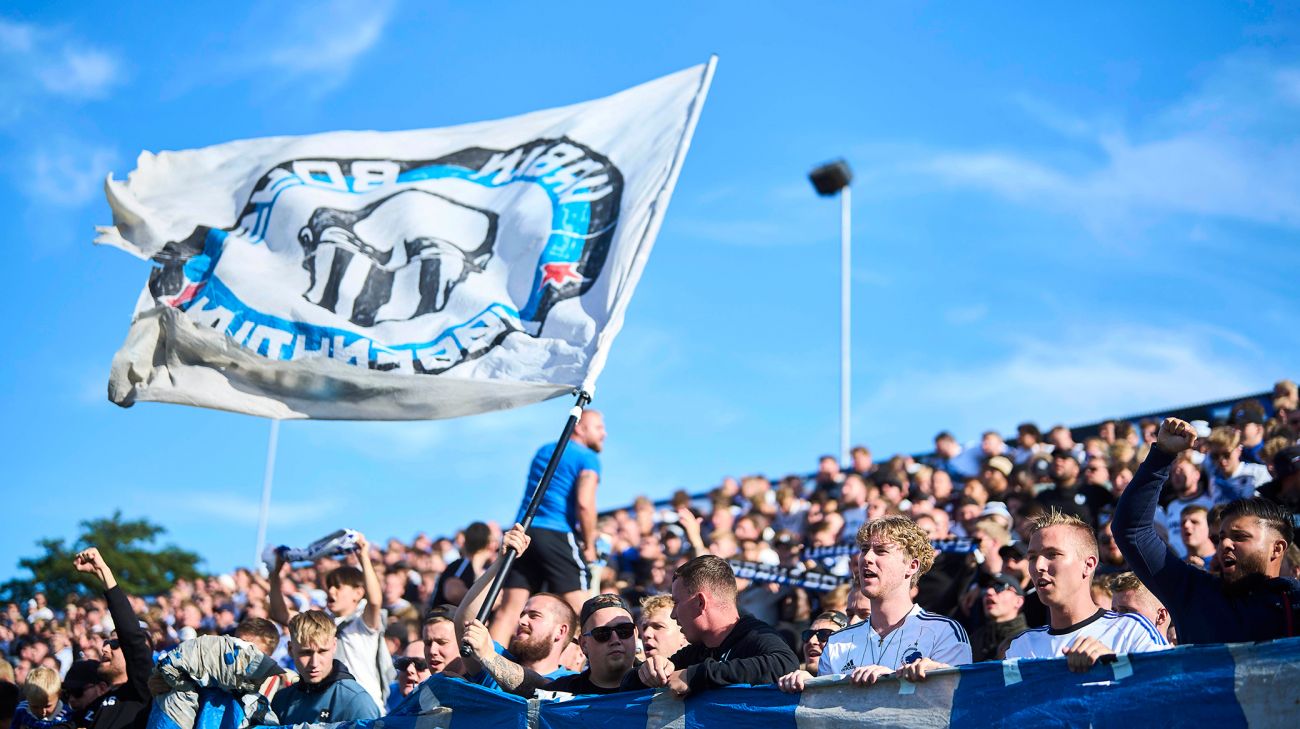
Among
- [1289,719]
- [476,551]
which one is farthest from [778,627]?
[1289,719]

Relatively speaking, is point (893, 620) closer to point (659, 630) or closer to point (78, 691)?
point (659, 630)

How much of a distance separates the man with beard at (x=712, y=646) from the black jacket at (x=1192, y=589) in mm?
1361

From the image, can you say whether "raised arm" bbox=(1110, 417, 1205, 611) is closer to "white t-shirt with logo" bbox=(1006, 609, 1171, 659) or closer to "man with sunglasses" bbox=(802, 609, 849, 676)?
"white t-shirt with logo" bbox=(1006, 609, 1171, 659)

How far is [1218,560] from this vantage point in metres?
5.37

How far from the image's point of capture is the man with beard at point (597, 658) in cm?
630

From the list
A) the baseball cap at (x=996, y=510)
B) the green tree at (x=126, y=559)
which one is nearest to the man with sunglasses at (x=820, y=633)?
the baseball cap at (x=996, y=510)

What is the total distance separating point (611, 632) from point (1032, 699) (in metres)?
2.40

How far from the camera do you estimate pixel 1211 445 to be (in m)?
10.5

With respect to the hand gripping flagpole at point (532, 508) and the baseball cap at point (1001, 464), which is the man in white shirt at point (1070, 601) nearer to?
the hand gripping flagpole at point (532, 508)

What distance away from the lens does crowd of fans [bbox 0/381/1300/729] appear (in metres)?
5.18

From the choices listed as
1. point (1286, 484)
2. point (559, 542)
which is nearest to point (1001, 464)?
point (1286, 484)

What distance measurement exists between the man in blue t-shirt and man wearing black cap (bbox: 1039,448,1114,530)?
3743mm

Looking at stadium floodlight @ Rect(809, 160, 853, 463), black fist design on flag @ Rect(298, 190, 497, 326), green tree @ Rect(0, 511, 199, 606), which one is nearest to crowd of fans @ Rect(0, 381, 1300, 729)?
black fist design on flag @ Rect(298, 190, 497, 326)

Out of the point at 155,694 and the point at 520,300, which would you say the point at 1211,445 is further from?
the point at 155,694
